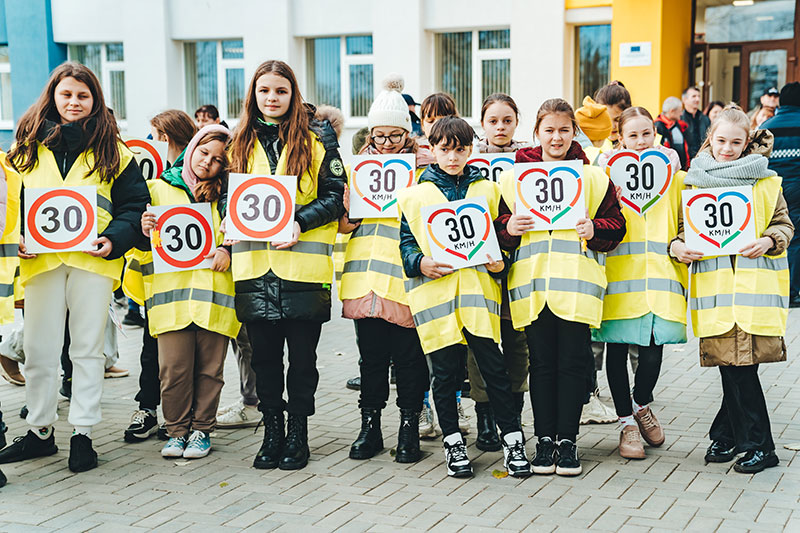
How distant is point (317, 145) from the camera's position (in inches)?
216

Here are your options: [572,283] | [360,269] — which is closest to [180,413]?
[360,269]

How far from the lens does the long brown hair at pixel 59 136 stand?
540cm

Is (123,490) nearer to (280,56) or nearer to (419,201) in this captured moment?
(419,201)

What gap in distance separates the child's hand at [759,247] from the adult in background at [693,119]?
8.60 m

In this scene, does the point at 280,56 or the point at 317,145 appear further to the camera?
the point at 280,56

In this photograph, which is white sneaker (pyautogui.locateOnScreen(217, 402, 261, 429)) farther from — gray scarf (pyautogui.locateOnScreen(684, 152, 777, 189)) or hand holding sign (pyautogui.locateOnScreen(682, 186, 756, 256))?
gray scarf (pyautogui.locateOnScreen(684, 152, 777, 189))

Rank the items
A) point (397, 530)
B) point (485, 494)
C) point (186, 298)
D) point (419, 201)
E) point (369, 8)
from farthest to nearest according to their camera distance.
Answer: point (369, 8)
point (186, 298)
point (419, 201)
point (485, 494)
point (397, 530)

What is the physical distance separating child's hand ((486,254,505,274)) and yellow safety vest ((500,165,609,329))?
0.10m

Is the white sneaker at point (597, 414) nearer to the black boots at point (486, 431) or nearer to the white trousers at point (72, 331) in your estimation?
the black boots at point (486, 431)

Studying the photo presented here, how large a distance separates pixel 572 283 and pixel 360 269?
4.20 feet

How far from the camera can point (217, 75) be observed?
67.4ft

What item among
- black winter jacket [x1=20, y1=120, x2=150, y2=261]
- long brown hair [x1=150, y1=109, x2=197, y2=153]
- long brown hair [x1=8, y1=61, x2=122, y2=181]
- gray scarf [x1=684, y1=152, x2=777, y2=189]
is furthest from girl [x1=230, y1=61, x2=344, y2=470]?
gray scarf [x1=684, y1=152, x2=777, y2=189]

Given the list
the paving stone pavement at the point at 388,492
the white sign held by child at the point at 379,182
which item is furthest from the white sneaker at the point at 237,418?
the white sign held by child at the point at 379,182

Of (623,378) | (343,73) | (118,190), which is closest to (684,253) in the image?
(623,378)
